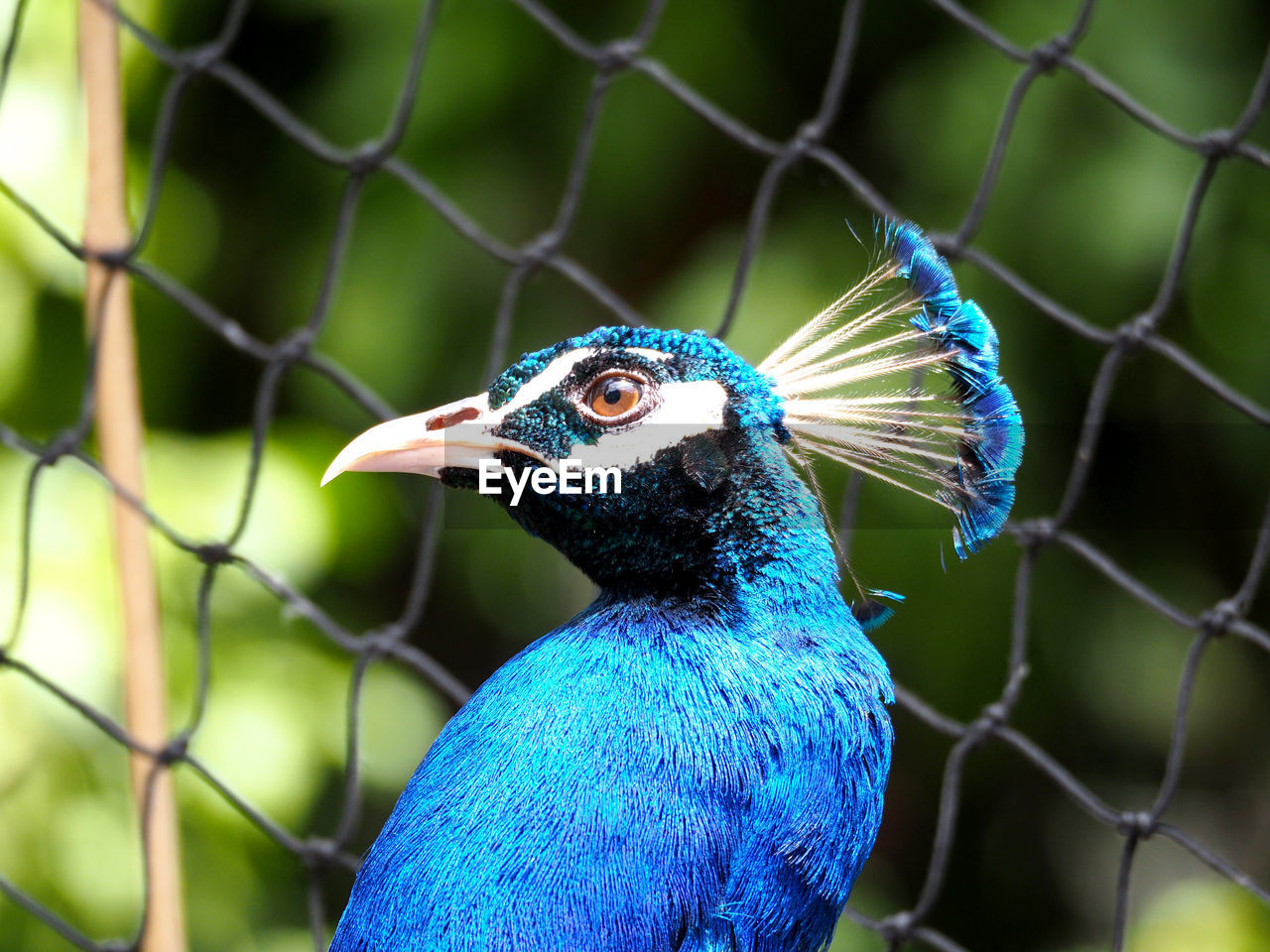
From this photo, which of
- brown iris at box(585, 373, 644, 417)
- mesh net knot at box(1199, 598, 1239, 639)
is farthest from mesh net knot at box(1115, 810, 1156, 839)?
brown iris at box(585, 373, 644, 417)

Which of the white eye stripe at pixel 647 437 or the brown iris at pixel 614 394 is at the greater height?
the brown iris at pixel 614 394

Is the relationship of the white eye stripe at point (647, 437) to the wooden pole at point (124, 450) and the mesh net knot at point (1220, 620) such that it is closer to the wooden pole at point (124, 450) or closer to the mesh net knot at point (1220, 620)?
the wooden pole at point (124, 450)

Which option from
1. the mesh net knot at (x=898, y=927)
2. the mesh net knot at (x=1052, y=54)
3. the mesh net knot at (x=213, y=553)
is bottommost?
the mesh net knot at (x=898, y=927)

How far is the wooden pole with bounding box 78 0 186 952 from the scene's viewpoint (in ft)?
2.31

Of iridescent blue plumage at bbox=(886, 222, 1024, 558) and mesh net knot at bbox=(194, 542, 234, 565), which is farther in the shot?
mesh net knot at bbox=(194, 542, 234, 565)

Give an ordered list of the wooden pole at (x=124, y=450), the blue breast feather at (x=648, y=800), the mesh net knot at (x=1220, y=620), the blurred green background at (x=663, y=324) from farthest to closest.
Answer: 1. the blurred green background at (x=663, y=324)
2. the mesh net knot at (x=1220, y=620)
3. the wooden pole at (x=124, y=450)
4. the blue breast feather at (x=648, y=800)

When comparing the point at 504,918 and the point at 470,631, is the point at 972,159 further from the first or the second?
the point at 504,918

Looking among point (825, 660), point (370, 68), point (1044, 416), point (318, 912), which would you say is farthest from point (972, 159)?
point (318, 912)

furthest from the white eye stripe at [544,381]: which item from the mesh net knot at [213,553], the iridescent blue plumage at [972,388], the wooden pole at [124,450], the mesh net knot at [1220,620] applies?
the mesh net knot at [1220,620]

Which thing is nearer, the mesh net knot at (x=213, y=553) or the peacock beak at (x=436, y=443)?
the peacock beak at (x=436, y=443)

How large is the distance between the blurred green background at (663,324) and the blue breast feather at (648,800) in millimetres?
555

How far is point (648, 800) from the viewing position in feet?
1.43

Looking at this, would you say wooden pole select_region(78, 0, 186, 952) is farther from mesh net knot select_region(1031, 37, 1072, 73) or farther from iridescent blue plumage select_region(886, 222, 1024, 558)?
mesh net knot select_region(1031, 37, 1072, 73)

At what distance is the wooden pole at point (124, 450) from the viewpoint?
0.70m
